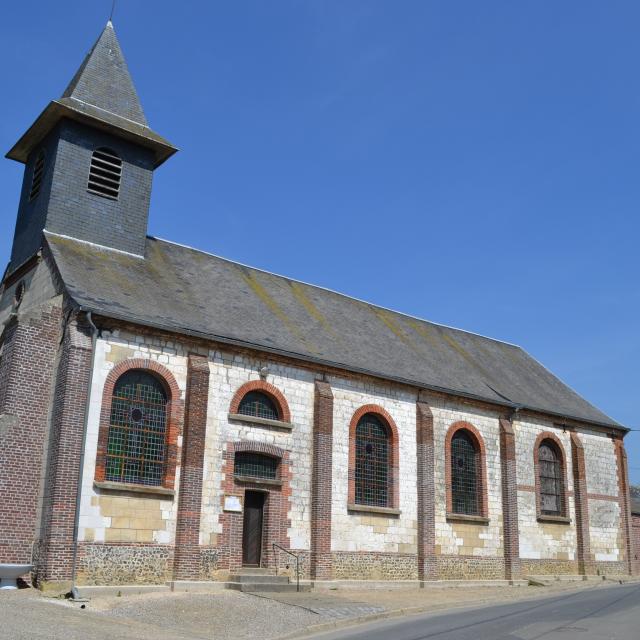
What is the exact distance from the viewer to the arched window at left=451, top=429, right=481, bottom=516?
941 inches

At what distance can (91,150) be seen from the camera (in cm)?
2180

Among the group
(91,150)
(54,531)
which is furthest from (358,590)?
(91,150)

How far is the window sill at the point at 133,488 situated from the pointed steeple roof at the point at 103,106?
33.5 ft

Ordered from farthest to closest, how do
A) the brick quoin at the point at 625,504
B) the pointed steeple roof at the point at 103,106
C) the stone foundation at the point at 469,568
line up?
the brick quoin at the point at 625,504, the stone foundation at the point at 469,568, the pointed steeple roof at the point at 103,106

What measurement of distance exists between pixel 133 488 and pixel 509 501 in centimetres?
1278

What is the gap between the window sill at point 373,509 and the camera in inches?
824

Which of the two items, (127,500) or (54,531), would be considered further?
A: (127,500)

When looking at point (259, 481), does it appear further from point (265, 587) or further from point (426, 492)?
point (426, 492)

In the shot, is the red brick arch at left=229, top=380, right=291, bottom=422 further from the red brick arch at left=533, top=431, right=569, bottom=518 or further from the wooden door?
the red brick arch at left=533, top=431, right=569, bottom=518

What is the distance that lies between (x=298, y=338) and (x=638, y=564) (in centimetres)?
1689

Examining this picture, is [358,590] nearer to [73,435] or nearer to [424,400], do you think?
→ [424,400]

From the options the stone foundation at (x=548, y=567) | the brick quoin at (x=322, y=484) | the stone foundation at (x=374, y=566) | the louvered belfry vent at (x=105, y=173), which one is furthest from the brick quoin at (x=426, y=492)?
the louvered belfry vent at (x=105, y=173)

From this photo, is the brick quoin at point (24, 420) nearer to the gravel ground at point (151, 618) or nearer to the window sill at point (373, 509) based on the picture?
the gravel ground at point (151, 618)

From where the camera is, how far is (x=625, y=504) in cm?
2934
